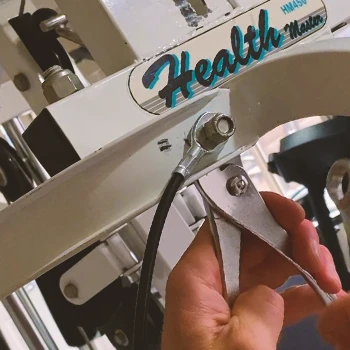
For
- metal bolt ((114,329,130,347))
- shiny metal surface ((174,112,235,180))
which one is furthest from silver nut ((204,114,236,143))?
metal bolt ((114,329,130,347))

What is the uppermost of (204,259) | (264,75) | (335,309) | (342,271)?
(264,75)

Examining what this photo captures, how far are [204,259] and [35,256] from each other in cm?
14

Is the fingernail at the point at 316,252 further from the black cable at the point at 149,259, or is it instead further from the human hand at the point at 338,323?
the black cable at the point at 149,259

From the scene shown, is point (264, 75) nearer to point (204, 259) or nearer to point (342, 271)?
point (204, 259)

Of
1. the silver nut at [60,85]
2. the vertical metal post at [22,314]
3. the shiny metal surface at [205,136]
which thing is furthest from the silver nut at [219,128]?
the vertical metal post at [22,314]

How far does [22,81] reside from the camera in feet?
2.47

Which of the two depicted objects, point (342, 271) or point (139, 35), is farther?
point (342, 271)

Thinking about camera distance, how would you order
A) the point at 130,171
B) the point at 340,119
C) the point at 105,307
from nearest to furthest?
the point at 130,171 < the point at 105,307 < the point at 340,119

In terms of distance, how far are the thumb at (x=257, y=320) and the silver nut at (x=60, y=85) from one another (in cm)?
22

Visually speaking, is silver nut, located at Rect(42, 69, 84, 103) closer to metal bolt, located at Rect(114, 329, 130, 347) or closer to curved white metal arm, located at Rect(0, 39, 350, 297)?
curved white metal arm, located at Rect(0, 39, 350, 297)

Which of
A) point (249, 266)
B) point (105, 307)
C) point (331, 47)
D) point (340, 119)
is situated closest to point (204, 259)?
point (249, 266)

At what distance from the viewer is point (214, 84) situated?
52 centimetres

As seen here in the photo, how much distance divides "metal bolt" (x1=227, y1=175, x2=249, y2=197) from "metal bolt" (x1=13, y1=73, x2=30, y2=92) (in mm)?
337

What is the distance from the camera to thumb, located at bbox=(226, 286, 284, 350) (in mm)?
448
